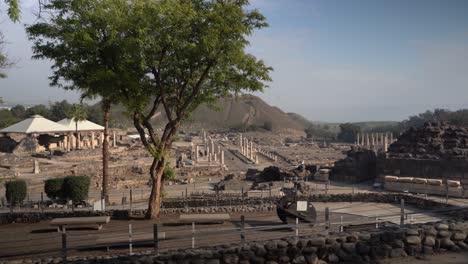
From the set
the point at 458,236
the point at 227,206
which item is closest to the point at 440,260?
the point at 458,236

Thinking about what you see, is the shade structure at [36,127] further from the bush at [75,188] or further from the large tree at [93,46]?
the large tree at [93,46]

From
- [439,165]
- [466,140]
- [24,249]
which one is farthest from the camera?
[466,140]

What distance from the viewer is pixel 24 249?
11.7m

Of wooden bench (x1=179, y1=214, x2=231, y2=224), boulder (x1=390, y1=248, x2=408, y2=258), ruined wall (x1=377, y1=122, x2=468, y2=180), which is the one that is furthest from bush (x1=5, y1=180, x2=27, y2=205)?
ruined wall (x1=377, y1=122, x2=468, y2=180)

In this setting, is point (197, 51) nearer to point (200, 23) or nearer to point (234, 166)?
point (200, 23)

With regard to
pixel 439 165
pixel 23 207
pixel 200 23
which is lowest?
pixel 23 207

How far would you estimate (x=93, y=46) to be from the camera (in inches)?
535

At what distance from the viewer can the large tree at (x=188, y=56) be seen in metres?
13.9

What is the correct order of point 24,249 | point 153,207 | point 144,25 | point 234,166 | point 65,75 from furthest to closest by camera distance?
point 234,166
point 153,207
point 65,75
point 144,25
point 24,249

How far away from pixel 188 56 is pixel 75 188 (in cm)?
1166

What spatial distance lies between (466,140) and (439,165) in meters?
5.47

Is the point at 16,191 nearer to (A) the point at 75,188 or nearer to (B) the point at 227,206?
(A) the point at 75,188

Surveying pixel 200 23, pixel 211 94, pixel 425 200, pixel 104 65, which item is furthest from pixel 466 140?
pixel 104 65

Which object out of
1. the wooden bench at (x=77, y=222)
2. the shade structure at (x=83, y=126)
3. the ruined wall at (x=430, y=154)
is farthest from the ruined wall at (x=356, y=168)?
the shade structure at (x=83, y=126)
